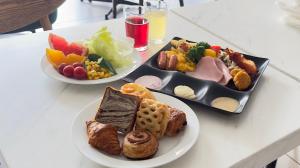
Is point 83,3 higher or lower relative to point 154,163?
lower

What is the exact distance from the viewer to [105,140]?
660 mm

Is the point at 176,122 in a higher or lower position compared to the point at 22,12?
higher

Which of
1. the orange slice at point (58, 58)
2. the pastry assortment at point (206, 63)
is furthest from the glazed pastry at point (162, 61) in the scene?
the orange slice at point (58, 58)

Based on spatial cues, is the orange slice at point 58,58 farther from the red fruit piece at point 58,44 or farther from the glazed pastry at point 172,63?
the glazed pastry at point 172,63

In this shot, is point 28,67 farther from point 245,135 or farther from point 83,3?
point 83,3

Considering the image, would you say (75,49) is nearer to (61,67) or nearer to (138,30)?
(61,67)

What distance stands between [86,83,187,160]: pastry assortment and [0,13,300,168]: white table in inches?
2.1

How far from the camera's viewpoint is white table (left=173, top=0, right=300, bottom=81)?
1.10 meters

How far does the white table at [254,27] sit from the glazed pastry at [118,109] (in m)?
0.52

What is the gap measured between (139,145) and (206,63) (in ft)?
1.30

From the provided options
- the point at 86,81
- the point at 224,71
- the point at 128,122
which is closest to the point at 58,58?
the point at 86,81

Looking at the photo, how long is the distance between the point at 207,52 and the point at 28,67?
0.49 m

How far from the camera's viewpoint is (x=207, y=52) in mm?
993

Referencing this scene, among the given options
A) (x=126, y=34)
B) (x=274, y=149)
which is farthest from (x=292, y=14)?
(x=274, y=149)
